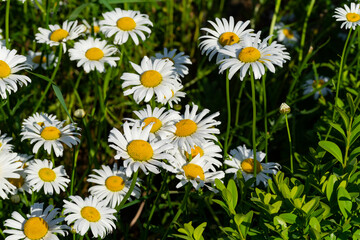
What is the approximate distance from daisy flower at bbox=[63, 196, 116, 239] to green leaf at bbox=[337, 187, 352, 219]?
78cm

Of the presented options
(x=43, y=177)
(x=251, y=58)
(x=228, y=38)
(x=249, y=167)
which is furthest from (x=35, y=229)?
(x=228, y=38)

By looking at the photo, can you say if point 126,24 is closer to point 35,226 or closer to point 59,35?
point 59,35

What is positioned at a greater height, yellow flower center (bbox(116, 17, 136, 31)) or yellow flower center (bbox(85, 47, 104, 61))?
yellow flower center (bbox(116, 17, 136, 31))

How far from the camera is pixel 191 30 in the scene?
166 inches

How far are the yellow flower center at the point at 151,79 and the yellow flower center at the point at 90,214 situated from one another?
0.60 meters

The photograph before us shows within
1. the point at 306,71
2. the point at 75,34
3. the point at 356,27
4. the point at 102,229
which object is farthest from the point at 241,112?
the point at 102,229

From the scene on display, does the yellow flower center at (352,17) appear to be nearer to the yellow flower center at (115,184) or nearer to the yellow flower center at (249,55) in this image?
the yellow flower center at (249,55)

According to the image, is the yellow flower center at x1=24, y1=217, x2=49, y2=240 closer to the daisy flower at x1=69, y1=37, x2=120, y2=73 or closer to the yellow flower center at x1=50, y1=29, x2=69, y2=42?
the daisy flower at x1=69, y1=37, x2=120, y2=73

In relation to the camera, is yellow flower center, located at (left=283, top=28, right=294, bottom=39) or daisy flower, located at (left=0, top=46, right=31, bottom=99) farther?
yellow flower center, located at (left=283, top=28, right=294, bottom=39)

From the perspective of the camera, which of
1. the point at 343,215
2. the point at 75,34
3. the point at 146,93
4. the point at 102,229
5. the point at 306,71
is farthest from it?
the point at 306,71

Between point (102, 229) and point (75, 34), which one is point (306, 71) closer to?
point (75, 34)

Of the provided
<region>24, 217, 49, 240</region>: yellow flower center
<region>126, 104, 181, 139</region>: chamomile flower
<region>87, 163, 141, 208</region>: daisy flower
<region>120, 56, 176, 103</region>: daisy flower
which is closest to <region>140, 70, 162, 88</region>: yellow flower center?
<region>120, 56, 176, 103</region>: daisy flower

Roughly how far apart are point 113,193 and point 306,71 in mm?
1840

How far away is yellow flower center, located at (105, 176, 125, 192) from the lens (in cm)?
204
